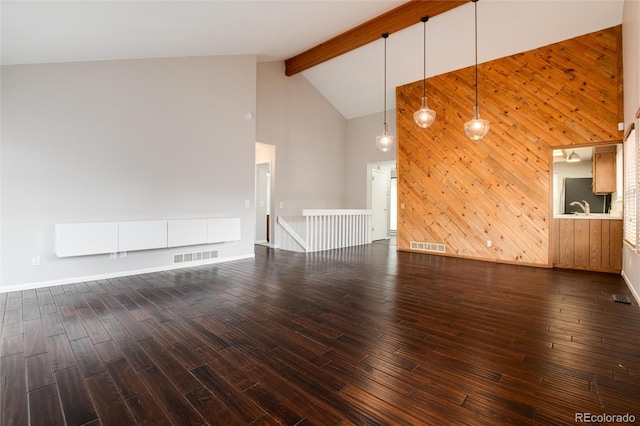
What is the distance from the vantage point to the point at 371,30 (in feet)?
19.2

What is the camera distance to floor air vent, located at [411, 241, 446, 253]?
6.73 m

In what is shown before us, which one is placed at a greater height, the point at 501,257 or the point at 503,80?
the point at 503,80

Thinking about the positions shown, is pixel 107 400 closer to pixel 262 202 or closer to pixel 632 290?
pixel 632 290

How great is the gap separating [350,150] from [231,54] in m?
4.65

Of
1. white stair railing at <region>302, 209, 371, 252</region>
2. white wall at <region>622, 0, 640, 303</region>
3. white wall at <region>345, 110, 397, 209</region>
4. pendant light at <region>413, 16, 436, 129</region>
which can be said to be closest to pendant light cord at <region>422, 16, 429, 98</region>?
pendant light at <region>413, 16, 436, 129</region>

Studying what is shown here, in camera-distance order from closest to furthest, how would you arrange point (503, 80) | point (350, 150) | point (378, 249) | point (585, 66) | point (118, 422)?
point (118, 422) → point (585, 66) → point (503, 80) → point (378, 249) → point (350, 150)

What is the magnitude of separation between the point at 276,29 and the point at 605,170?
6.79m

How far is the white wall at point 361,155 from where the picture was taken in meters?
8.80

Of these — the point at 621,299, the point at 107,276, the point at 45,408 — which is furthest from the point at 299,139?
the point at 45,408

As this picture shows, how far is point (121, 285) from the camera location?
13.8 ft

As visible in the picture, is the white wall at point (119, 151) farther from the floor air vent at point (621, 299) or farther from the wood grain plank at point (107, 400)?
the floor air vent at point (621, 299)

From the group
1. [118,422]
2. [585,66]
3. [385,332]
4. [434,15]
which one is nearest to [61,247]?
[118,422]

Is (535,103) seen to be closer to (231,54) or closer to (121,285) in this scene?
(231,54)

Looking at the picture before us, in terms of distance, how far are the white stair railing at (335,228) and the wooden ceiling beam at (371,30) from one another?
11.6 ft
